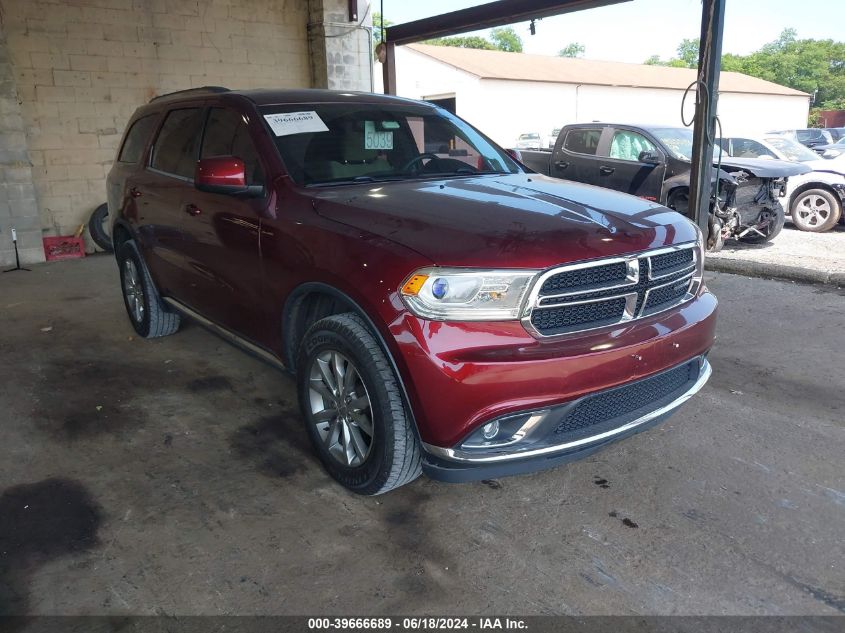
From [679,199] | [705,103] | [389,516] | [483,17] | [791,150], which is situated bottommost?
[389,516]

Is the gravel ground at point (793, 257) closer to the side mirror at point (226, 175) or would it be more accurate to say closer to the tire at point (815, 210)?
the tire at point (815, 210)

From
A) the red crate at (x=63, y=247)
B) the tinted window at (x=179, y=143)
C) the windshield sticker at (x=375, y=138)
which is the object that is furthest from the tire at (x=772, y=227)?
the red crate at (x=63, y=247)

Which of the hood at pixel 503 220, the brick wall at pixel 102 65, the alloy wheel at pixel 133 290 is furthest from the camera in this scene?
the brick wall at pixel 102 65

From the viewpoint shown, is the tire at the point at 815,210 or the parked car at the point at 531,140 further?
the parked car at the point at 531,140

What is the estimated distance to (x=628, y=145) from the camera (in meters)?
9.68

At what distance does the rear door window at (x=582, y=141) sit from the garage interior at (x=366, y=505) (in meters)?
4.94

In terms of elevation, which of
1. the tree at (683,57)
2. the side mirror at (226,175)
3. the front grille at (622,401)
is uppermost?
the tree at (683,57)

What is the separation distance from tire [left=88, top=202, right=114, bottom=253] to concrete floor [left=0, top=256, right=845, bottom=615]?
5.54m

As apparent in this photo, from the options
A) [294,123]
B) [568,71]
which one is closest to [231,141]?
[294,123]

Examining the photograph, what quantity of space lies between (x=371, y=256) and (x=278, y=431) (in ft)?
4.87

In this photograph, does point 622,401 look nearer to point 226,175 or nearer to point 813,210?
point 226,175

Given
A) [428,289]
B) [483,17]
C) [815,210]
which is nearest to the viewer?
[428,289]

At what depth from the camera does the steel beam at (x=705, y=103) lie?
663cm

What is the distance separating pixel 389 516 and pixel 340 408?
1.68 feet
